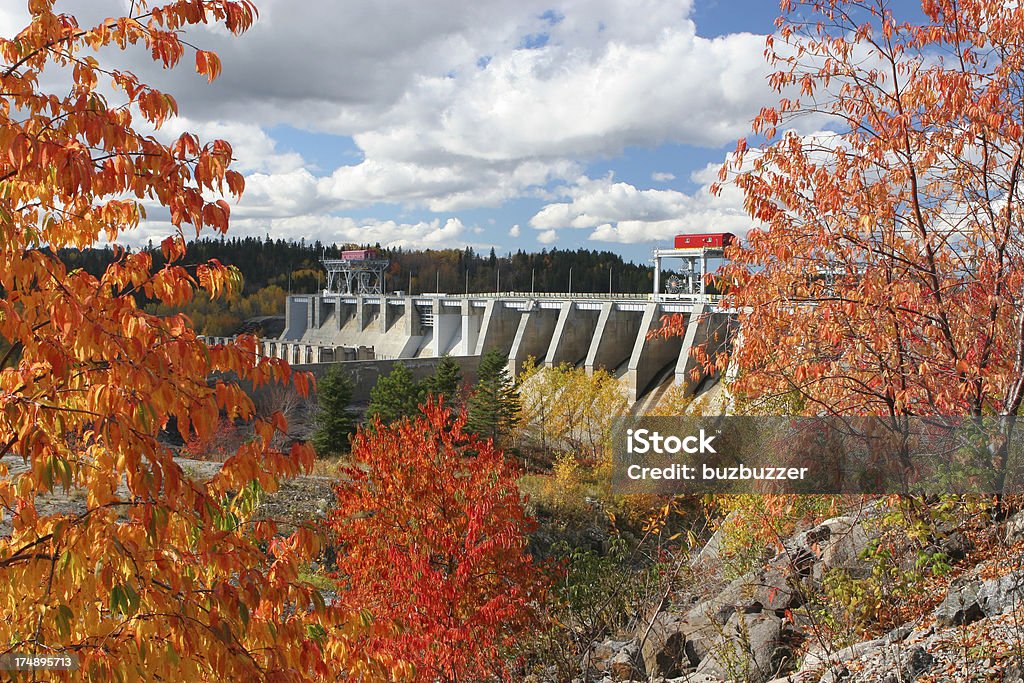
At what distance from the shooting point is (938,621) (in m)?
6.15

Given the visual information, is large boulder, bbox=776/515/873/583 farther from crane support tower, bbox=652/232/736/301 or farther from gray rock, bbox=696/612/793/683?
crane support tower, bbox=652/232/736/301

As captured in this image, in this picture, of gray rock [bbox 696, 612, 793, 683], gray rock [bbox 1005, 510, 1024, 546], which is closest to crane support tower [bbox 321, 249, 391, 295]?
gray rock [bbox 696, 612, 793, 683]

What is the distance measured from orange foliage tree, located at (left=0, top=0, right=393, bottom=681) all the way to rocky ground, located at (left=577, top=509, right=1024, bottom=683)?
362cm

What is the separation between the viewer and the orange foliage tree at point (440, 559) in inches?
383

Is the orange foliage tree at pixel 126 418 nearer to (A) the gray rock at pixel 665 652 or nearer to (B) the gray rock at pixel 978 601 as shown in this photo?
(B) the gray rock at pixel 978 601

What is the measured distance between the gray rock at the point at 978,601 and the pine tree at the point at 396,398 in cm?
2515

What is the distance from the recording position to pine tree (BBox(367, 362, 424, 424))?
30.6 m

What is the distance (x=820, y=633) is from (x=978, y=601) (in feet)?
4.47

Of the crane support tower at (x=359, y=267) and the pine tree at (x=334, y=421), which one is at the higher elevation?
the crane support tower at (x=359, y=267)

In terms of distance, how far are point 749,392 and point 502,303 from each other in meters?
40.9

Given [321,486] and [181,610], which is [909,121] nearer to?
[181,610]

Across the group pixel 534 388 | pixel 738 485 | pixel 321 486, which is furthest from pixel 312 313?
pixel 738 485

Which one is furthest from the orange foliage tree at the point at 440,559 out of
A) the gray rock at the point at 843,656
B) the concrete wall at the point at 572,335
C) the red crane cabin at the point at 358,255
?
the red crane cabin at the point at 358,255

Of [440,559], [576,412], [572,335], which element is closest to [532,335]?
[572,335]
